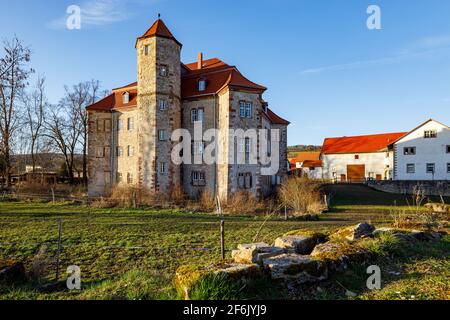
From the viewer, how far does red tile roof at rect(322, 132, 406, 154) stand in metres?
53.5

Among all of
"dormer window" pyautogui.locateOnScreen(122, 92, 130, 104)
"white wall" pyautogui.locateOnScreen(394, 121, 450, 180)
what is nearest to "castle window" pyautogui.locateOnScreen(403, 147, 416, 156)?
"white wall" pyautogui.locateOnScreen(394, 121, 450, 180)

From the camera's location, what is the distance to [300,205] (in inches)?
917

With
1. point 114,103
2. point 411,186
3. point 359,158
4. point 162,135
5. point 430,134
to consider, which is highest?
point 114,103

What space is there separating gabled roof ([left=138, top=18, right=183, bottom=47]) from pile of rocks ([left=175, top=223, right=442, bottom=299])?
87.1ft

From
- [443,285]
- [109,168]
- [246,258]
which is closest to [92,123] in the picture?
[109,168]

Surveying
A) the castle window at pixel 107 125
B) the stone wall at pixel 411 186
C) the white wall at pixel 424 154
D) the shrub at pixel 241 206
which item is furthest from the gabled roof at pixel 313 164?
the castle window at pixel 107 125

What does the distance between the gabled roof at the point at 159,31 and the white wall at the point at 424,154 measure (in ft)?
111

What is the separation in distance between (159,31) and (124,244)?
77.5 ft

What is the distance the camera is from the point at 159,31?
96.2 feet

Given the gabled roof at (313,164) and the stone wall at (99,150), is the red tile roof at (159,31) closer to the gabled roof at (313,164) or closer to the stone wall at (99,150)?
the stone wall at (99,150)

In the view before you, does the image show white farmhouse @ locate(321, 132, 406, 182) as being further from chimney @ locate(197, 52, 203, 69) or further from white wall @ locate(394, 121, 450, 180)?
chimney @ locate(197, 52, 203, 69)

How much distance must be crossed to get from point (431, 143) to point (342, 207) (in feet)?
82.1

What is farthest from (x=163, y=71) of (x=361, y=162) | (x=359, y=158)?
(x=361, y=162)

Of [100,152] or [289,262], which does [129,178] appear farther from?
[289,262]
